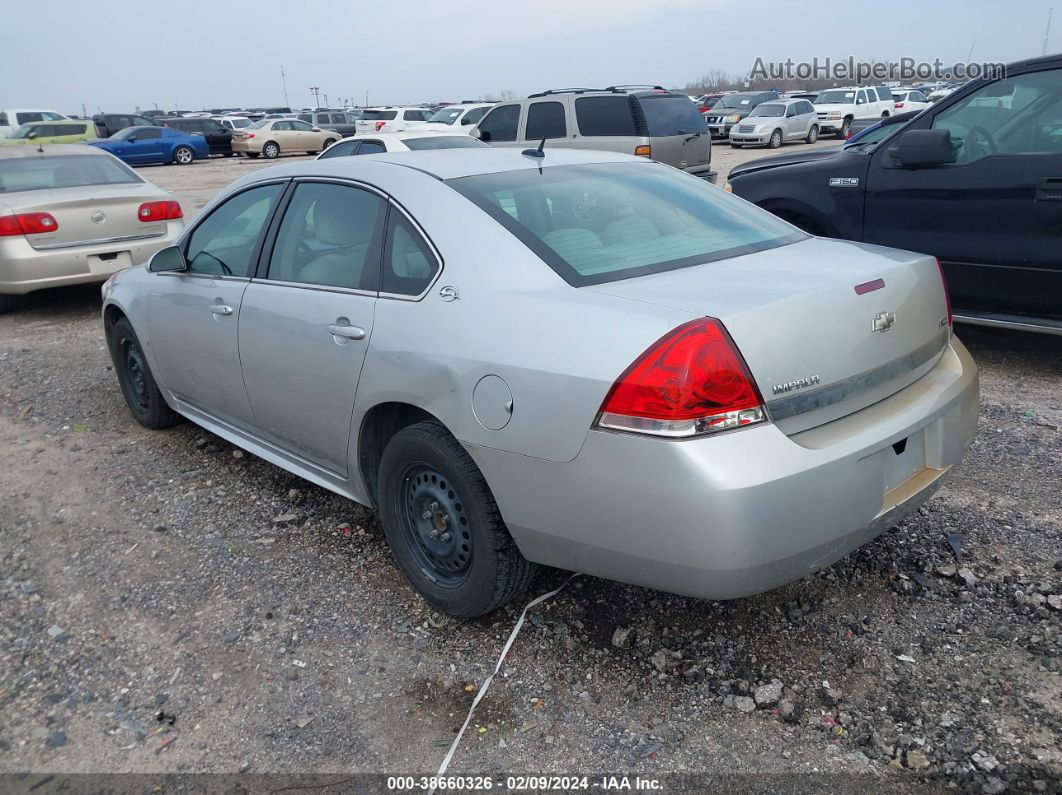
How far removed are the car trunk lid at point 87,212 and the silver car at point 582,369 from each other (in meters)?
4.65

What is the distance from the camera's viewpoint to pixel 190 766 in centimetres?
254

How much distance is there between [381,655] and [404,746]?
1.55 ft

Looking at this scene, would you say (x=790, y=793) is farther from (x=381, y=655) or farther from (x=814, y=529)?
(x=381, y=655)

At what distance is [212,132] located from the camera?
111 feet

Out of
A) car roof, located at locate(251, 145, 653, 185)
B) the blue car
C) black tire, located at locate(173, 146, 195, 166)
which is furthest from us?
black tire, located at locate(173, 146, 195, 166)

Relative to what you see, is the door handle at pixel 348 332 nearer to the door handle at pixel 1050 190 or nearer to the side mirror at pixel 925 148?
the side mirror at pixel 925 148

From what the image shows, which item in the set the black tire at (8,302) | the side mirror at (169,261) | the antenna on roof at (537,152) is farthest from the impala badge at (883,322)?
the black tire at (8,302)

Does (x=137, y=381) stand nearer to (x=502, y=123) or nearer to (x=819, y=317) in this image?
(x=819, y=317)

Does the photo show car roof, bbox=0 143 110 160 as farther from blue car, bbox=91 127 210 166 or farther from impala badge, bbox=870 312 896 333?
blue car, bbox=91 127 210 166

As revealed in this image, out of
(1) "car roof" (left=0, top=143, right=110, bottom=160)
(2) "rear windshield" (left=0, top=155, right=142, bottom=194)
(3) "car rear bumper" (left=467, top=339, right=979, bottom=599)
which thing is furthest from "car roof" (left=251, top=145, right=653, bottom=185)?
(1) "car roof" (left=0, top=143, right=110, bottom=160)

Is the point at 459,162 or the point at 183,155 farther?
the point at 183,155

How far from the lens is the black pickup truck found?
5074 millimetres

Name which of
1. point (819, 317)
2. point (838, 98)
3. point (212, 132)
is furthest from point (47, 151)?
point (838, 98)

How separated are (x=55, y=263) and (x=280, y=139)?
25.6 meters
